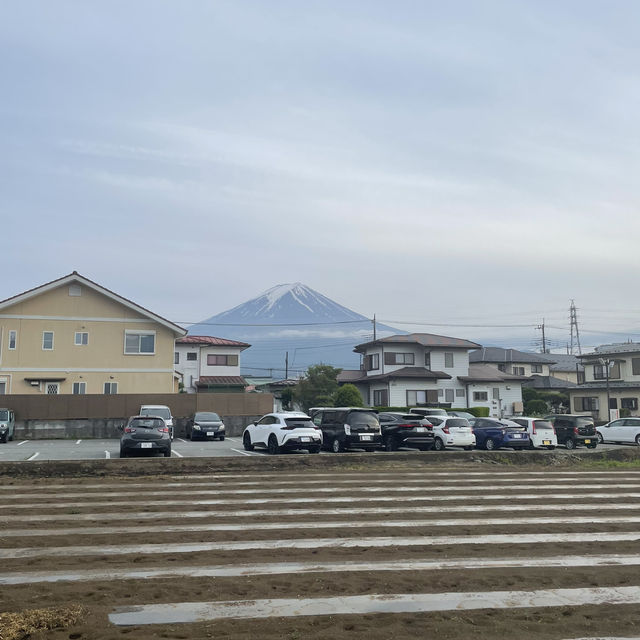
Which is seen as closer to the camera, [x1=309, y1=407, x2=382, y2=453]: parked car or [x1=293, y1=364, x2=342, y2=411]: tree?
[x1=309, y1=407, x2=382, y2=453]: parked car

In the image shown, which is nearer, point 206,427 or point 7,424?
point 7,424

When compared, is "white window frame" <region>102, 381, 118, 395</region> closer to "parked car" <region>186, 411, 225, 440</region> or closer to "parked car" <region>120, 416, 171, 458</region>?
"parked car" <region>186, 411, 225, 440</region>

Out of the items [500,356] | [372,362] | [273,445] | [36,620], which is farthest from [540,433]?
[500,356]

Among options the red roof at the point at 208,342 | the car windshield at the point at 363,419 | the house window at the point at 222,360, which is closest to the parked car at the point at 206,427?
the car windshield at the point at 363,419

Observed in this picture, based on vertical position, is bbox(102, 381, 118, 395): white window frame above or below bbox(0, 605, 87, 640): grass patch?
above

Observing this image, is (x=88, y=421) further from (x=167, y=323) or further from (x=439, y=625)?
(x=439, y=625)

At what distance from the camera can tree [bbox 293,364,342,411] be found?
2196 inches

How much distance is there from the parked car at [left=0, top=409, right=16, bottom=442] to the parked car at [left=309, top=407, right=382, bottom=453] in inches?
556

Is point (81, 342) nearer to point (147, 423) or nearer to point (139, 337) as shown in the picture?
point (139, 337)

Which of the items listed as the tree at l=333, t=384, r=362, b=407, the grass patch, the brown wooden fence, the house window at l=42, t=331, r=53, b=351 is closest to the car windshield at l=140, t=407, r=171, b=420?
the brown wooden fence

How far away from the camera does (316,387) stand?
56.2 meters

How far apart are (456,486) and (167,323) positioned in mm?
28558

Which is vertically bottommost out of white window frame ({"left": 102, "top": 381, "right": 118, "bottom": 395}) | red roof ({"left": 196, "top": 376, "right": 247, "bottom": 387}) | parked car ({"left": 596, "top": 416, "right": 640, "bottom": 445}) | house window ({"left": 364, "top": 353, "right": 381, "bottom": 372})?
parked car ({"left": 596, "top": 416, "right": 640, "bottom": 445})

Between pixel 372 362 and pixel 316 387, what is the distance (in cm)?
569
